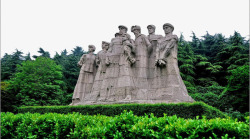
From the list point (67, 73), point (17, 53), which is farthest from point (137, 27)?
point (17, 53)

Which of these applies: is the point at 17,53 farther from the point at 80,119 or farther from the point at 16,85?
the point at 80,119

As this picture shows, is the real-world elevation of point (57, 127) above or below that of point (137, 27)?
below

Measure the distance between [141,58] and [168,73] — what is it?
2070mm

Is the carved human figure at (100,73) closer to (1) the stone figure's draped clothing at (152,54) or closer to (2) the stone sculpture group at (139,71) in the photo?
(2) the stone sculpture group at (139,71)

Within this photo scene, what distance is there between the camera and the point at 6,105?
21.8m

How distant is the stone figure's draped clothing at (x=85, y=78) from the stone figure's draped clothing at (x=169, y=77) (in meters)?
5.64

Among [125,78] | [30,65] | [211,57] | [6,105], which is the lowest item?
[6,105]

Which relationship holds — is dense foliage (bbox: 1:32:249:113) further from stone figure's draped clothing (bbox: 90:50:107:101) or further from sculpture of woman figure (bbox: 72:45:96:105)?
sculpture of woman figure (bbox: 72:45:96:105)

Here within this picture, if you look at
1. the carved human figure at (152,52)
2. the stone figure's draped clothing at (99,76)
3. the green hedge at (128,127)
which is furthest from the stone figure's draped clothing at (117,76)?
the green hedge at (128,127)

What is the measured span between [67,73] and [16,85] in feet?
32.4

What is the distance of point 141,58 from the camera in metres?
11.8

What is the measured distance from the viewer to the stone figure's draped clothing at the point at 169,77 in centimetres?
1000

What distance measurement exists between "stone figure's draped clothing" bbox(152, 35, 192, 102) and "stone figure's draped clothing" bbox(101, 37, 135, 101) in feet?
5.20

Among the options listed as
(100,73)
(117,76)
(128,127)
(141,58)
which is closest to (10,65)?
(100,73)
